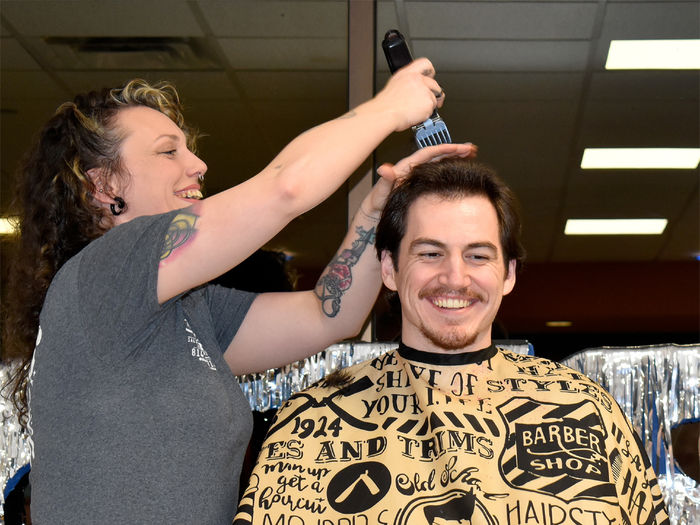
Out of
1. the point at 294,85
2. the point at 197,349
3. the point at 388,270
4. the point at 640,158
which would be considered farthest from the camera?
the point at 640,158

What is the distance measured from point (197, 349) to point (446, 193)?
608 mm

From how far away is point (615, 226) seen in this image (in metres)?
6.80

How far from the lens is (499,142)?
16.1ft

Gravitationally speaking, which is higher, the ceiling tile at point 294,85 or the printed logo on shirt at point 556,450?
the ceiling tile at point 294,85

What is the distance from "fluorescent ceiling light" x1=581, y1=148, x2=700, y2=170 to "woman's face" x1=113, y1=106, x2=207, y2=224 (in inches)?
156

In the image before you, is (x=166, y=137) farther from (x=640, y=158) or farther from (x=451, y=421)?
(x=640, y=158)

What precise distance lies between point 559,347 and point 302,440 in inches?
305

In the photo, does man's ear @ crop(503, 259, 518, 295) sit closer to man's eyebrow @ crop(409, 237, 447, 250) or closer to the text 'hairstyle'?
the text 'hairstyle'

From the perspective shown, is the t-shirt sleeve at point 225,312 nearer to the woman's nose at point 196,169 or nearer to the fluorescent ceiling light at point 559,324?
the woman's nose at point 196,169

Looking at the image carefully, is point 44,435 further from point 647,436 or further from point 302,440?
point 647,436

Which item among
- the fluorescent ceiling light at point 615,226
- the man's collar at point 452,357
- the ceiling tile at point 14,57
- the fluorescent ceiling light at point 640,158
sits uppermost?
the fluorescent ceiling light at point 615,226

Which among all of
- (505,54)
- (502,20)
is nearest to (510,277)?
(502,20)

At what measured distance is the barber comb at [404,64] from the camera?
1540 mm

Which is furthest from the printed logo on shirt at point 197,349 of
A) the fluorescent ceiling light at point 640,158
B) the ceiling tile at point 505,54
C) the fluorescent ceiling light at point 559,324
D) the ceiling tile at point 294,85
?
the fluorescent ceiling light at point 559,324
